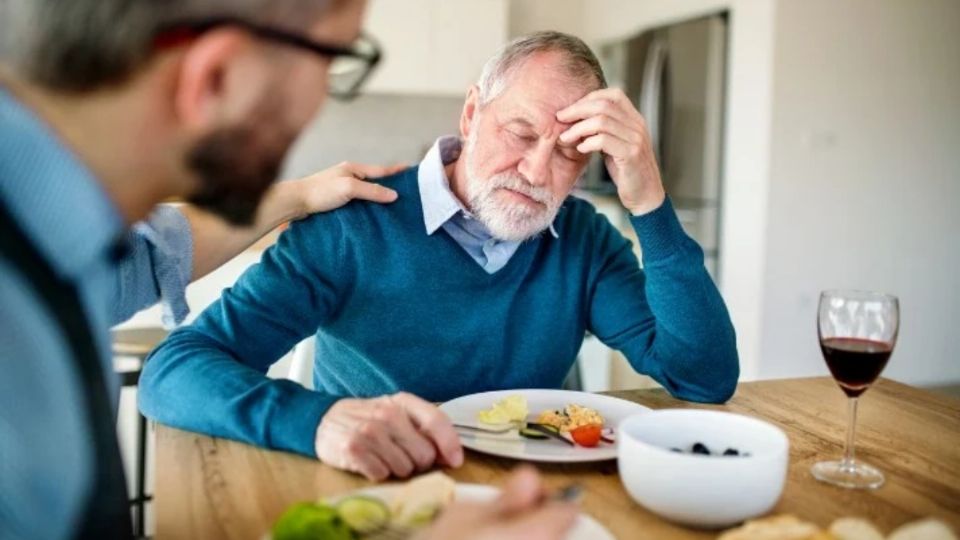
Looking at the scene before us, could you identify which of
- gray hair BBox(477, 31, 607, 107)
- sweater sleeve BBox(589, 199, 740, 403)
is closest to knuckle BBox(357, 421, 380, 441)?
sweater sleeve BBox(589, 199, 740, 403)

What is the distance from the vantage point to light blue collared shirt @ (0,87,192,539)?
537 millimetres

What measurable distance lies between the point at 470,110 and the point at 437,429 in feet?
2.52

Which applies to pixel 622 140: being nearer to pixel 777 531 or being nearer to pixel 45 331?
pixel 777 531

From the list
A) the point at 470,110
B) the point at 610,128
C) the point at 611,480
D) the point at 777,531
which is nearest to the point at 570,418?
the point at 611,480

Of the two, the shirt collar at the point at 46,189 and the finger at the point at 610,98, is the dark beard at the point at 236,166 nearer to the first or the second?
the shirt collar at the point at 46,189

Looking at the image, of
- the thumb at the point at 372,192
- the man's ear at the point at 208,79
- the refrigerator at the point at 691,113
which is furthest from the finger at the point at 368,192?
the refrigerator at the point at 691,113

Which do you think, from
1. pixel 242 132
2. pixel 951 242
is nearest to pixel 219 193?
pixel 242 132

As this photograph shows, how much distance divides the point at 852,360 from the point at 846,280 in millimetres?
3191

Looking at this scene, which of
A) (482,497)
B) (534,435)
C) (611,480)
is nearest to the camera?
(482,497)

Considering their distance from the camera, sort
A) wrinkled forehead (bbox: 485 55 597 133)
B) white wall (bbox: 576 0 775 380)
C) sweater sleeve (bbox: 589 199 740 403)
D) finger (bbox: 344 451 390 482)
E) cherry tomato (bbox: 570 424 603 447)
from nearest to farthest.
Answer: finger (bbox: 344 451 390 482) → cherry tomato (bbox: 570 424 603 447) → sweater sleeve (bbox: 589 199 740 403) → wrinkled forehead (bbox: 485 55 597 133) → white wall (bbox: 576 0 775 380)

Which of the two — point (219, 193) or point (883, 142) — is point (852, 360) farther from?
point (883, 142)

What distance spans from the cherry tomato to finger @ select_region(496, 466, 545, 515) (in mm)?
398

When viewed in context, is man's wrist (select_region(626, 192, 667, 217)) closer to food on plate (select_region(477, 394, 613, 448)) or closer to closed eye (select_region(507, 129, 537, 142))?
closed eye (select_region(507, 129, 537, 142))

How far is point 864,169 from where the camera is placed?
3811mm
